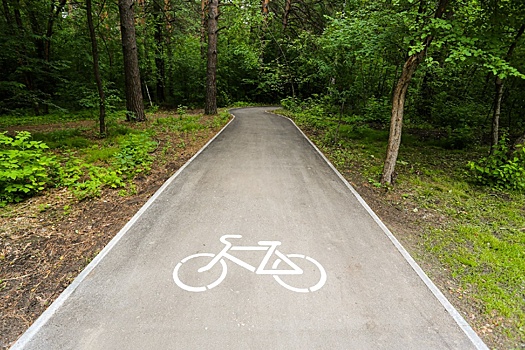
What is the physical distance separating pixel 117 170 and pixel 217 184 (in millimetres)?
2355

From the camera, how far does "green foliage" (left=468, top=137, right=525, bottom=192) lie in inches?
260

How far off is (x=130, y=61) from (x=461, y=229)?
12353 mm

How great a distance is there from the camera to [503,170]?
21.9 ft

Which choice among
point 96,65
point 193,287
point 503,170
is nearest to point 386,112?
point 503,170

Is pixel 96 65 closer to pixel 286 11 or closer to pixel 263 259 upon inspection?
pixel 263 259

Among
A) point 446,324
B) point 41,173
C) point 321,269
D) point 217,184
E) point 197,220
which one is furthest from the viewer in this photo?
point 217,184

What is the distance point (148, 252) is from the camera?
382 centimetres

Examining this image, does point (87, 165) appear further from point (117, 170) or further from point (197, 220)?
point (197, 220)

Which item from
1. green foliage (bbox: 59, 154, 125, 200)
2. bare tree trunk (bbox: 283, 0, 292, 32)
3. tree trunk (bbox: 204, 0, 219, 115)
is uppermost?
bare tree trunk (bbox: 283, 0, 292, 32)

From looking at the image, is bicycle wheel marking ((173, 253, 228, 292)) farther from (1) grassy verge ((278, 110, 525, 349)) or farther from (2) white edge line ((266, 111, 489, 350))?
(1) grassy verge ((278, 110, 525, 349))

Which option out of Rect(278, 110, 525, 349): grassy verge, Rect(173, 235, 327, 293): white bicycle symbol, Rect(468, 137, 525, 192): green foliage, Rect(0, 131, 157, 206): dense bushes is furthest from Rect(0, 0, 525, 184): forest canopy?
Rect(173, 235, 327, 293): white bicycle symbol

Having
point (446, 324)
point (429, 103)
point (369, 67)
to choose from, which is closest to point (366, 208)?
point (446, 324)

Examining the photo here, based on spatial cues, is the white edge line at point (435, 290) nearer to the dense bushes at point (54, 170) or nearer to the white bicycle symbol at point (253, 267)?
the white bicycle symbol at point (253, 267)

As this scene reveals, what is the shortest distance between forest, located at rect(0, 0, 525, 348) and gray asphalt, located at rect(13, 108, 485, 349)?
792 mm
